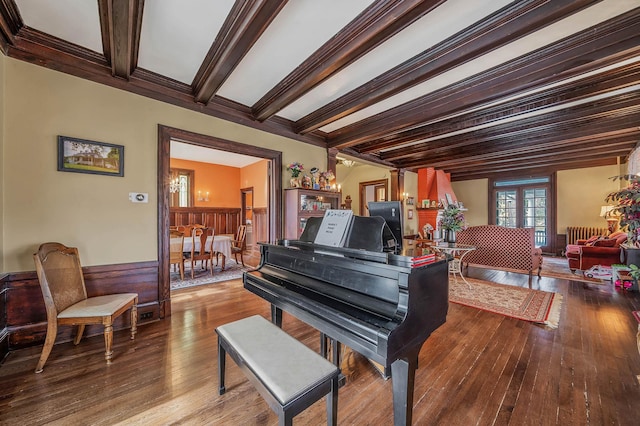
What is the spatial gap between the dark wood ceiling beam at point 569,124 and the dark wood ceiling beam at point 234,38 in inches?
169

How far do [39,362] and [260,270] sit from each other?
1.77 m

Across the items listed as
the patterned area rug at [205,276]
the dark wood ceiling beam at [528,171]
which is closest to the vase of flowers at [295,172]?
the patterned area rug at [205,276]

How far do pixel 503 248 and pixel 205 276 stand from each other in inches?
226

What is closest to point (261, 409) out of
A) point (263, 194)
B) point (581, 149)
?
point (263, 194)

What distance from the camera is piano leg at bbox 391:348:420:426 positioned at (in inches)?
47.7

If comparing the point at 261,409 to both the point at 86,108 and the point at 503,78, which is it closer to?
the point at 86,108

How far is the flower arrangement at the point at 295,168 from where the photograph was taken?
162 inches

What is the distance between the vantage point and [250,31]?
1890 millimetres

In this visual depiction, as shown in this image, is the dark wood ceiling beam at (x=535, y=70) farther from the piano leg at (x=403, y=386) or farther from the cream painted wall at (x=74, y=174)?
the cream painted wall at (x=74, y=174)

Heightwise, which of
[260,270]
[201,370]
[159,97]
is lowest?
[201,370]

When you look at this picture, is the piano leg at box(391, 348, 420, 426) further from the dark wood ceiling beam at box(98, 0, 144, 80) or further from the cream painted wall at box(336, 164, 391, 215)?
the cream painted wall at box(336, 164, 391, 215)

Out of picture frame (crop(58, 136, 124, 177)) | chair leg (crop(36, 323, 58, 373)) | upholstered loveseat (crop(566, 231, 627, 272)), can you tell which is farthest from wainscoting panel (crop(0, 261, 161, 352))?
upholstered loveseat (crop(566, 231, 627, 272))

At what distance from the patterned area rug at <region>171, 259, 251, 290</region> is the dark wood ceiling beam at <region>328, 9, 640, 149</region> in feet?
12.5

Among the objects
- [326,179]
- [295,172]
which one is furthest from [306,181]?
[326,179]
